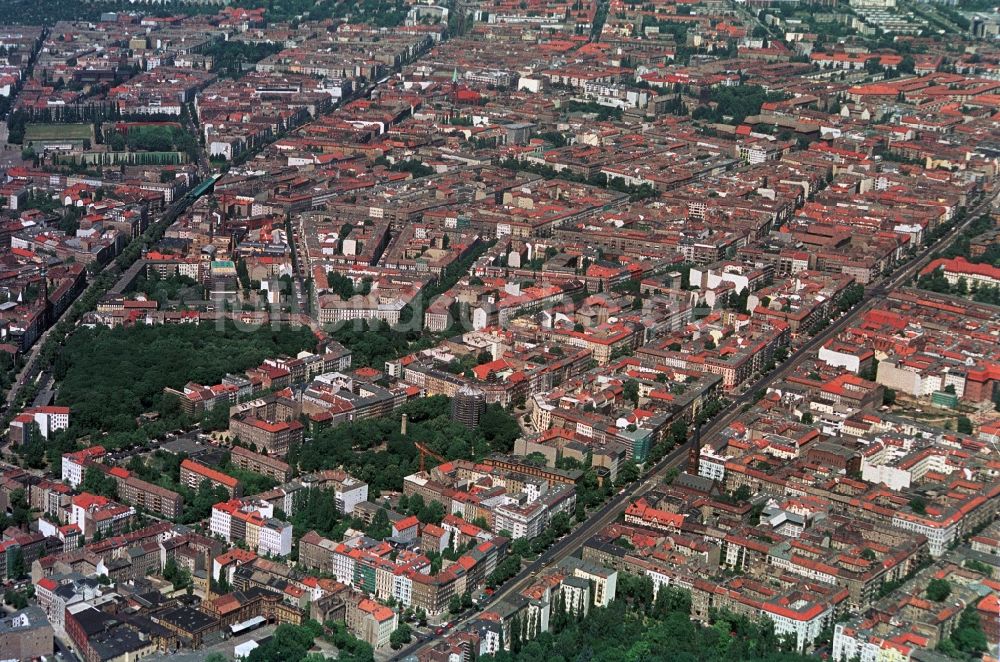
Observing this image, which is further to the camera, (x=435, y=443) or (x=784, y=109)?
(x=784, y=109)

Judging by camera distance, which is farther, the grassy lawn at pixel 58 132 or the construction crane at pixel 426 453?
the grassy lawn at pixel 58 132

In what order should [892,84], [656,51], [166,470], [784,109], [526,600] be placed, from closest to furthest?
[526,600] < [166,470] < [784,109] < [892,84] < [656,51]

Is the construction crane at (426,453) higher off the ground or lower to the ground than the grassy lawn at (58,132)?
higher

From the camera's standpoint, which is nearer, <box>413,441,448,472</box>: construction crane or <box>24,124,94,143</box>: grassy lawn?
<box>413,441,448,472</box>: construction crane

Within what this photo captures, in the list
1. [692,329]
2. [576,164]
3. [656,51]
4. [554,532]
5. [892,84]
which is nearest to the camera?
[554,532]

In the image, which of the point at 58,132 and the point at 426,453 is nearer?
the point at 426,453

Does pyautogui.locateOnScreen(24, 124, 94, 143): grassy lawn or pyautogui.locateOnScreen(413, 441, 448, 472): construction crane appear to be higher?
pyautogui.locateOnScreen(413, 441, 448, 472): construction crane

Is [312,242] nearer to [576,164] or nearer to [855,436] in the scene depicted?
[576,164]

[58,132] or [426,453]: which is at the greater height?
[426,453]

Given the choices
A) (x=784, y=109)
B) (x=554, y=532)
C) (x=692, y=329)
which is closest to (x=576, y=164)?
(x=784, y=109)

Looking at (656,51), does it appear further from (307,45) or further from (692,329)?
(692,329)
